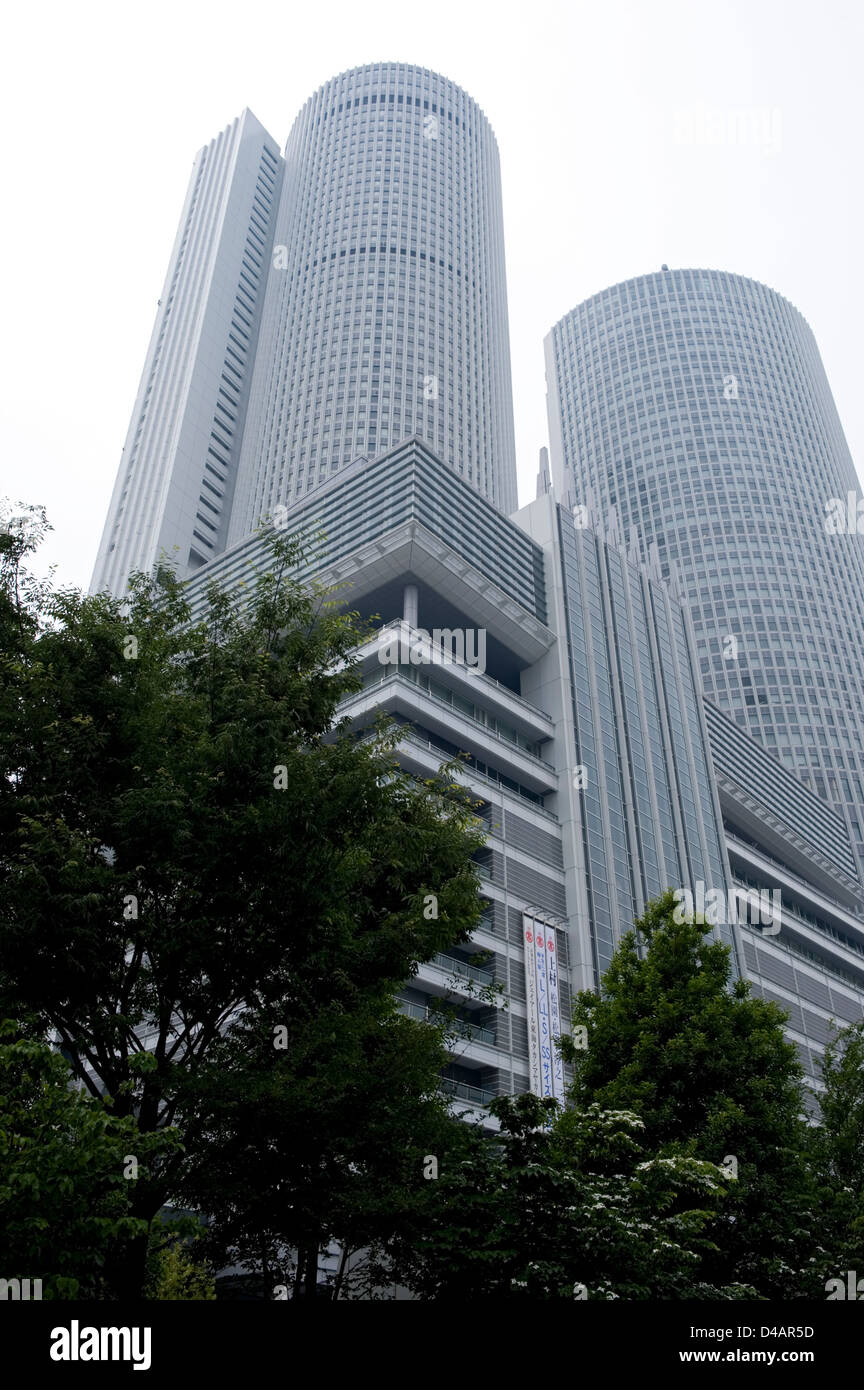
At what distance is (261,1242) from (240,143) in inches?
5737

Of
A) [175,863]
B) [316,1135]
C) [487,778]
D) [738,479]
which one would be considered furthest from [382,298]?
[316,1135]

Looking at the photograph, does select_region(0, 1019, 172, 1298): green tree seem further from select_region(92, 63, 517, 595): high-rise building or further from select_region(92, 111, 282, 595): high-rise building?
select_region(92, 63, 517, 595): high-rise building

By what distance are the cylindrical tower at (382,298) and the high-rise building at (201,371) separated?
7.86 ft

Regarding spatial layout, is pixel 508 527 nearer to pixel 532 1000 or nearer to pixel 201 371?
pixel 532 1000

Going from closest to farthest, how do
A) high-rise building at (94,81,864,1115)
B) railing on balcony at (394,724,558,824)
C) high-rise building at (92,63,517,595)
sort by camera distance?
railing on balcony at (394,724,558,824), high-rise building at (94,81,864,1115), high-rise building at (92,63,517,595)

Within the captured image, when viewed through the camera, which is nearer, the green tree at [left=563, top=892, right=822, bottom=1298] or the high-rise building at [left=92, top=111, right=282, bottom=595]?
the green tree at [left=563, top=892, right=822, bottom=1298]

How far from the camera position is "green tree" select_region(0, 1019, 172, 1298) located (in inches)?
374

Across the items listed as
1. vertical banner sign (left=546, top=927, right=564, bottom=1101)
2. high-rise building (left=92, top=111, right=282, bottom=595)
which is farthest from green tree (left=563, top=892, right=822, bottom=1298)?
high-rise building (left=92, top=111, right=282, bottom=595)

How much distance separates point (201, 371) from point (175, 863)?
111m

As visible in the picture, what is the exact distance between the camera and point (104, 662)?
A: 1505cm

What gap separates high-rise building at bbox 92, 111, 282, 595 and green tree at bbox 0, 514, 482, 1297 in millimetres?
83946

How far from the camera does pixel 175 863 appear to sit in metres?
13.8
